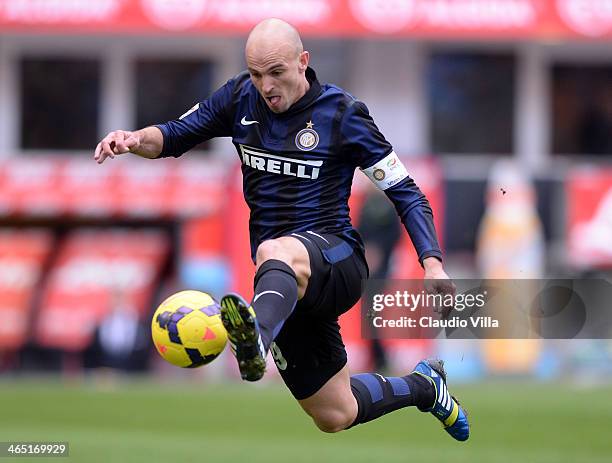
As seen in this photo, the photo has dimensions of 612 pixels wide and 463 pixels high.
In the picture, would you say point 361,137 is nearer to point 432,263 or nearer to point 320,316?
point 432,263

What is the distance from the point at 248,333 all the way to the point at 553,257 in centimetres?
1309

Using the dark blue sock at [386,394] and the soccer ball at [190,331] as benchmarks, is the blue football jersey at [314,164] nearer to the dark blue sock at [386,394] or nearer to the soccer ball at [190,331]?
the soccer ball at [190,331]

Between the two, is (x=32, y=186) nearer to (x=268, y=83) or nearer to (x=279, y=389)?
(x=279, y=389)

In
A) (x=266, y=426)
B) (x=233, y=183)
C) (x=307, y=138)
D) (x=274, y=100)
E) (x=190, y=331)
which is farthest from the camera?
(x=233, y=183)

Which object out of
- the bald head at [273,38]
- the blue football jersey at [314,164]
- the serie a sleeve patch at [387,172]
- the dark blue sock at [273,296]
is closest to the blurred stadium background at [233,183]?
the blue football jersey at [314,164]

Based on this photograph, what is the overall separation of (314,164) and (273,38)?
691 millimetres

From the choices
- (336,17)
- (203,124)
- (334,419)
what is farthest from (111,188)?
(334,419)

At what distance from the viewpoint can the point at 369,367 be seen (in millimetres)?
16797

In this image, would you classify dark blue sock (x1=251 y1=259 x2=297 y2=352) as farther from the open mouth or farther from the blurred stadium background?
the blurred stadium background

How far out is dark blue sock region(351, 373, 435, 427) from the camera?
25.0 ft

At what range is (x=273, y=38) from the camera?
6.73m

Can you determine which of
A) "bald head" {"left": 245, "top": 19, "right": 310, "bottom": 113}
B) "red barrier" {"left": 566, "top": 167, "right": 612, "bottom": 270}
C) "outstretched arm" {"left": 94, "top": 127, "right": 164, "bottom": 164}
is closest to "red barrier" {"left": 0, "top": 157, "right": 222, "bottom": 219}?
"red barrier" {"left": 566, "top": 167, "right": 612, "bottom": 270}

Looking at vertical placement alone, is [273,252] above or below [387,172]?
below

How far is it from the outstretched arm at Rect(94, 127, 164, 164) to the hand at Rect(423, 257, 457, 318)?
1546 millimetres
